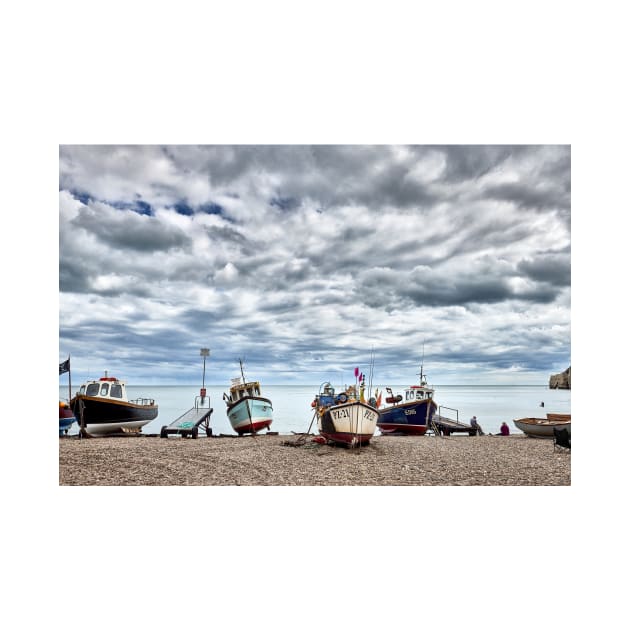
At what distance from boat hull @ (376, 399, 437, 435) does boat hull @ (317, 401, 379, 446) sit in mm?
7688

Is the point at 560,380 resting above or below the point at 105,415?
above

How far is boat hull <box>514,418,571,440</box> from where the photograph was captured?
51.3 ft

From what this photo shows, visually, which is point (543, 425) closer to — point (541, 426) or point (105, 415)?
point (541, 426)

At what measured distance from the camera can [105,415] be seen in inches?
662

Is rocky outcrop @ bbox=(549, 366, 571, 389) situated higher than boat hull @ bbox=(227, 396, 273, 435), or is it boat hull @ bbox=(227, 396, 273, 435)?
rocky outcrop @ bbox=(549, 366, 571, 389)

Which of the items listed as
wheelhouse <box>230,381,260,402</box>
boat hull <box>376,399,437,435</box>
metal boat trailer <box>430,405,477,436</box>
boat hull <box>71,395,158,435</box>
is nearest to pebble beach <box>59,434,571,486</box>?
boat hull <box>71,395,158,435</box>

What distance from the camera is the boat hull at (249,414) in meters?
18.0

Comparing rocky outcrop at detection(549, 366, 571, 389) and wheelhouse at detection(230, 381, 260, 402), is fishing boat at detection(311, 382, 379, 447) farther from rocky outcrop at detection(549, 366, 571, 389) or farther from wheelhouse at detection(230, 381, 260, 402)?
wheelhouse at detection(230, 381, 260, 402)

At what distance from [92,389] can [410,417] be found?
13195mm

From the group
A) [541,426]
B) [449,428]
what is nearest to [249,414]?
[449,428]

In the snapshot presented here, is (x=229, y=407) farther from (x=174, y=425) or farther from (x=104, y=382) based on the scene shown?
(x=104, y=382)
